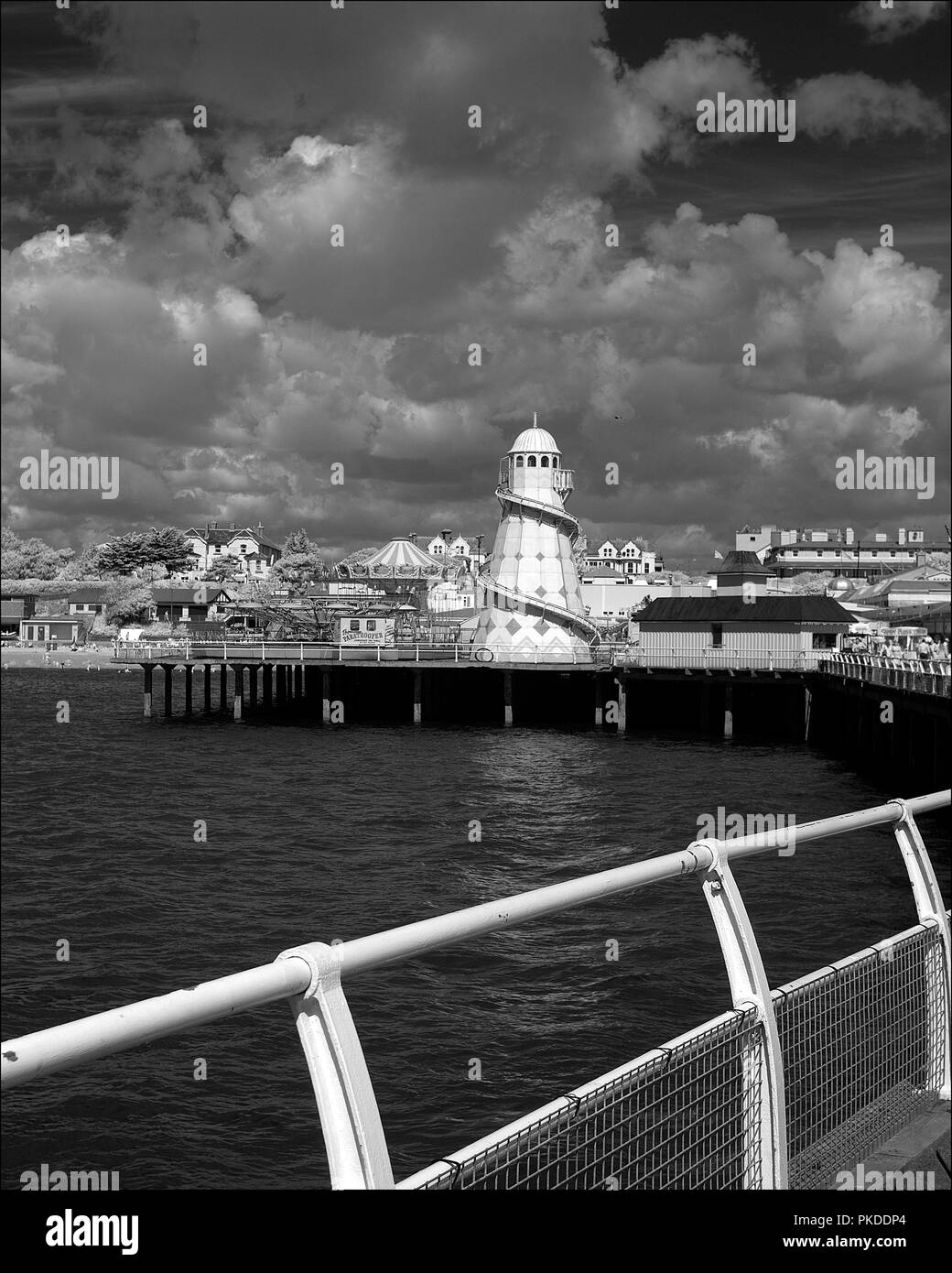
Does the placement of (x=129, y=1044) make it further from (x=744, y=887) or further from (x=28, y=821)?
(x=28, y=821)

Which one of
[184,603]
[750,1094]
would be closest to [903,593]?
[184,603]

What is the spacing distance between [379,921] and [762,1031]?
677 inches

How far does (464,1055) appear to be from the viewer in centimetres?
1472

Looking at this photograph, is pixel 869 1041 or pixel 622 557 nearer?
pixel 869 1041

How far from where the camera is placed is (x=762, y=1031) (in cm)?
A: 448

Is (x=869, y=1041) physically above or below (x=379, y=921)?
above

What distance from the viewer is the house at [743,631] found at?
5816 centimetres

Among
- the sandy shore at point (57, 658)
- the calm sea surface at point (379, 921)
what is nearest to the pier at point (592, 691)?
the calm sea surface at point (379, 921)

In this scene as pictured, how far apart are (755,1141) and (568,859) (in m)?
22.7

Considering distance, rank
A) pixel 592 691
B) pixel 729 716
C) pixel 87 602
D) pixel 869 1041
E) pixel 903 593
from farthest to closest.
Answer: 1. pixel 87 602
2. pixel 903 593
3. pixel 592 691
4. pixel 729 716
5. pixel 869 1041

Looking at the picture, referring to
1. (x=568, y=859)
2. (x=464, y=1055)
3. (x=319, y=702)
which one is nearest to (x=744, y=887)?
(x=568, y=859)

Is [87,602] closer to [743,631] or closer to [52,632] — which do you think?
[52,632]

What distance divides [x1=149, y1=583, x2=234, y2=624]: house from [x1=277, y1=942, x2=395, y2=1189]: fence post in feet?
485

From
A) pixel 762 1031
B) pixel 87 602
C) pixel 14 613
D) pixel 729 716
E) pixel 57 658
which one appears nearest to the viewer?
pixel 762 1031
